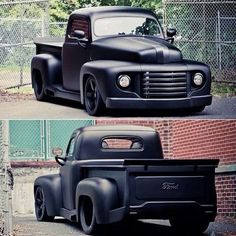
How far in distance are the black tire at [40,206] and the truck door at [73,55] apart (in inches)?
18.9

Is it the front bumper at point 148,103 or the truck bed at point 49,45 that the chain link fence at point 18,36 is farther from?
the front bumper at point 148,103

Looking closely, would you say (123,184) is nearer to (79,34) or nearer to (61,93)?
(61,93)

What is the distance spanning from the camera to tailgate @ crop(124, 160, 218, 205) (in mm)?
3844

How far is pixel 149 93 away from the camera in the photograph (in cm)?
391

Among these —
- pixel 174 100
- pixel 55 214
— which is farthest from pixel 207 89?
pixel 55 214

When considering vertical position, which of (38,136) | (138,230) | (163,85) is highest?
(163,85)

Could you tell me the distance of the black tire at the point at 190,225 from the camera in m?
4.02

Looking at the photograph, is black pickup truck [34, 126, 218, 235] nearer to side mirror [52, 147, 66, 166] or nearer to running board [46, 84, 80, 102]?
side mirror [52, 147, 66, 166]

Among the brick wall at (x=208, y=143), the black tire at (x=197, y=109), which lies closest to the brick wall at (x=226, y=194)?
the brick wall at (x=208, y=143)

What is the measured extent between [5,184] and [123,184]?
0.68 m

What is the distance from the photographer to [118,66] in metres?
3.93

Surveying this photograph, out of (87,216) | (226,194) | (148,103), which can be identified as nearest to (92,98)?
(148,103)

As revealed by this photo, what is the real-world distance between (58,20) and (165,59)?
0.49 metres

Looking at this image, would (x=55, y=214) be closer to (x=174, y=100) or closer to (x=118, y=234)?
(x=118, y=234)
